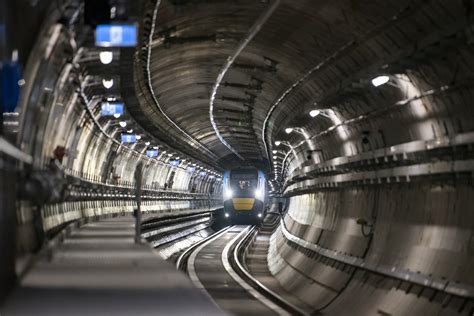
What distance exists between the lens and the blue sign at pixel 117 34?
49.0 ft

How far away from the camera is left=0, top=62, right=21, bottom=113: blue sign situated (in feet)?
34.3

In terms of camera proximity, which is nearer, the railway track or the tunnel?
the tunnel

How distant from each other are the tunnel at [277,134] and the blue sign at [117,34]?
3 cm

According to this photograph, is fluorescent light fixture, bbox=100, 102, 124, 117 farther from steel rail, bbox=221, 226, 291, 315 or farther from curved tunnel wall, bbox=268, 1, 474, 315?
steel rail, bbox=221, 226, 291, 315

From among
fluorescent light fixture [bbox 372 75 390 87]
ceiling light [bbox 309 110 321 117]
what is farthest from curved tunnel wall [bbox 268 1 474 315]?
ceiling light [bbox 309 110 321 117]

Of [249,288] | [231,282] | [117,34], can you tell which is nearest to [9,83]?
[117,34]

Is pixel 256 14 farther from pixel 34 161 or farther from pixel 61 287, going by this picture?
pixel 61 287

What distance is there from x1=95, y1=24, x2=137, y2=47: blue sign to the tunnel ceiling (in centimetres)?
382

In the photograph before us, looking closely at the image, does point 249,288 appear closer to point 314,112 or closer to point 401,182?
point 314,112

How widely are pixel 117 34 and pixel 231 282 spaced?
14.0 meters

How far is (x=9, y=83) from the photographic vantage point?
10523 mm

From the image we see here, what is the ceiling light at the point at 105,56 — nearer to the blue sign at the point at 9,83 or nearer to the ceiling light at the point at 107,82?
the ceiling light at the point at 107,82

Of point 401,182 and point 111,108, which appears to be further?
point 111,108

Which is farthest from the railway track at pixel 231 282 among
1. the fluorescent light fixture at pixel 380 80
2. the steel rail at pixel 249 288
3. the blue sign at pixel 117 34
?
the blue sign at pixel 117 34
